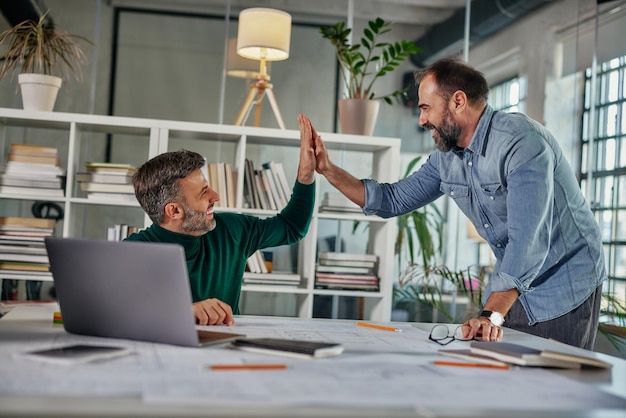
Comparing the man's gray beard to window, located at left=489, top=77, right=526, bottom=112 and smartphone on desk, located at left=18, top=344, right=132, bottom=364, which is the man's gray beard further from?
window, located at left=489, top=77, right=526, bottom=112

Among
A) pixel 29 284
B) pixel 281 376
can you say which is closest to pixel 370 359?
pixel 281 376

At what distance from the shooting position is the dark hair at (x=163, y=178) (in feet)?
8.55

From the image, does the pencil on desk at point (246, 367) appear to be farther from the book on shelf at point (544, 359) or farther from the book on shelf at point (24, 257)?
the book on shelf at point (24, 257)

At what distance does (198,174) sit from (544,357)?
1463 millimetres

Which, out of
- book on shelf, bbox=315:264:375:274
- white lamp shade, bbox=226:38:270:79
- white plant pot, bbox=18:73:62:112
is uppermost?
white lamp shade, bbox=226:38:270:79

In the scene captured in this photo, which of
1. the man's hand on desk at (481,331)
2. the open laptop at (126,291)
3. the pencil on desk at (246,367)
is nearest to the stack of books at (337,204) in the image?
the man's hand on desk at (481,331)

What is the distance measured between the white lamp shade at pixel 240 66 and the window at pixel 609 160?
7.42ft

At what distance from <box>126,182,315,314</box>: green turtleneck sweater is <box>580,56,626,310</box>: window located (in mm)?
2989

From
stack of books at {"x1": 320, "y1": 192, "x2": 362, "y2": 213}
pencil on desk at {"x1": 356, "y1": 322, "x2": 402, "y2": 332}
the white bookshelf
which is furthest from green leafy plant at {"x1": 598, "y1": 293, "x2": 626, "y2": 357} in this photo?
pencil on desk at {"x1": 356, "y1": 322, "x2": 402, "y2": 332}

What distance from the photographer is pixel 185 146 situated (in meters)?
4.87

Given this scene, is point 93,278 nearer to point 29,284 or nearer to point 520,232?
point 520,232

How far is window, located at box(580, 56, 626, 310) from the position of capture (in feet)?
16.7

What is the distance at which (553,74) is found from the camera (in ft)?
18.1

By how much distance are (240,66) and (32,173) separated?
1.62 meters
